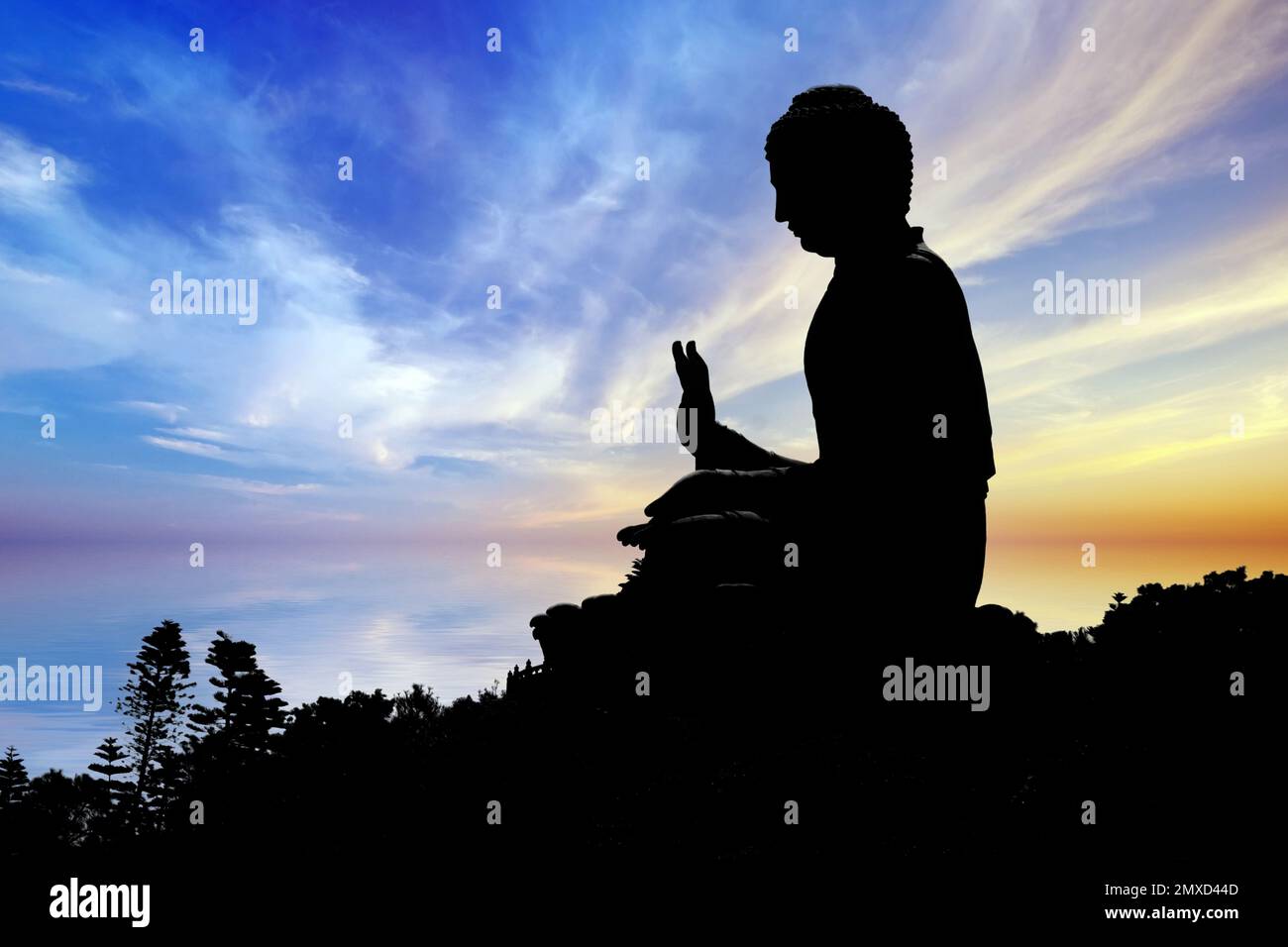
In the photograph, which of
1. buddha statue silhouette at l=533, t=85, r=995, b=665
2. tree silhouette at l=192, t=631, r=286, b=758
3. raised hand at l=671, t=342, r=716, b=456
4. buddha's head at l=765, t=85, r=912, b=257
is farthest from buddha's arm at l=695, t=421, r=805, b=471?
tree silhouette at l=192, t=631, r=286, b=758

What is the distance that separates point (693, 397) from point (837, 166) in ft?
9.40

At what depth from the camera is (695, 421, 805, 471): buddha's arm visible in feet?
27.0

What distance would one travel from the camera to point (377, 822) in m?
6.35

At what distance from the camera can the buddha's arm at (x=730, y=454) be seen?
27.0 feet

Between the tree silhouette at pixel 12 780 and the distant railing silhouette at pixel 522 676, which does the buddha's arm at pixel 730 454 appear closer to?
the distant railing silhouette at pixel 522 676

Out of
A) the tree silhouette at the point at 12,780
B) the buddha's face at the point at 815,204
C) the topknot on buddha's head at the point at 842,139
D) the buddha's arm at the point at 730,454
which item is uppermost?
the topknot on buddha's head at the point at 842,139

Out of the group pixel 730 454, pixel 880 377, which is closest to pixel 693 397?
pixel 730 454

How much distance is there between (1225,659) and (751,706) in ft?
13.8

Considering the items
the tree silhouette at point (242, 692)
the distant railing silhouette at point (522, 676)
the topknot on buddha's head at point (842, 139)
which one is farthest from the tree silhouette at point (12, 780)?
the topknot on buddha's head at point (842, 139)

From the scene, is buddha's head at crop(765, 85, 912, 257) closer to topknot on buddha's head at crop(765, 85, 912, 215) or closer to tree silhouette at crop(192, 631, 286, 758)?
topknot on buddha's head at crop(765, 85, 912, 215)

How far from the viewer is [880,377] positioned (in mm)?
6312

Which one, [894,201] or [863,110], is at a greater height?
Result: [863,110]
